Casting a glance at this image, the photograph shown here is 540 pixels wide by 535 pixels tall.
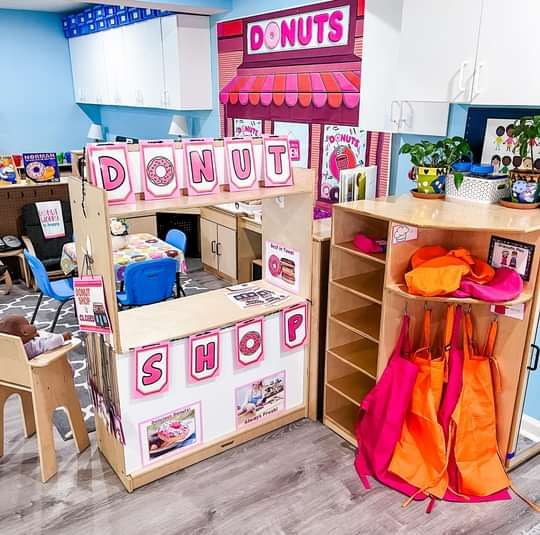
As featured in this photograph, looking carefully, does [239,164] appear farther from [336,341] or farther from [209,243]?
[209,243]

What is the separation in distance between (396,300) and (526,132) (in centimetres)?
91

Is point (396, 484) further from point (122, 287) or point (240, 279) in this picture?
point (240, 279)

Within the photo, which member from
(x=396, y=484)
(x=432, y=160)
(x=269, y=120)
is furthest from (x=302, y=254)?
(x=269, y=120)

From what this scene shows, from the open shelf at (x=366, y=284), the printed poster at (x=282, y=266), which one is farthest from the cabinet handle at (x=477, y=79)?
the printed poster at (x=282, y=266)

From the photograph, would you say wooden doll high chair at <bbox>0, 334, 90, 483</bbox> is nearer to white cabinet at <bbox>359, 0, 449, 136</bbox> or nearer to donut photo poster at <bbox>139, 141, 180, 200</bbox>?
donut photo poster at <bbox>139, 141, 180, 200</bbox>

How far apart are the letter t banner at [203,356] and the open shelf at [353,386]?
29.4 inches

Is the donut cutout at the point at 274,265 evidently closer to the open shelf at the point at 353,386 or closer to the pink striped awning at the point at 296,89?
the open shelf at the point at 353,386

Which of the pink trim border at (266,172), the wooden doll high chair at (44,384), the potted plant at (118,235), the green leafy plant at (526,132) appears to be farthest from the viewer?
the potted plant at (118,235)

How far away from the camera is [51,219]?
4.99 metres

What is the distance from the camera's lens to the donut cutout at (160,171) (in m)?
2.21

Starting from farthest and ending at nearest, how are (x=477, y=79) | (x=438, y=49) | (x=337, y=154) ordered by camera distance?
(x=337, y=154), (x=438, y=49), (x=477, y=79)

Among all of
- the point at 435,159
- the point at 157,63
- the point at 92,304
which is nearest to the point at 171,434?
the point at 92,304

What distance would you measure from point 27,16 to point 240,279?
193 inches

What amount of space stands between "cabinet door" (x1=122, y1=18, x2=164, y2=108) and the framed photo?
3.91 metres
